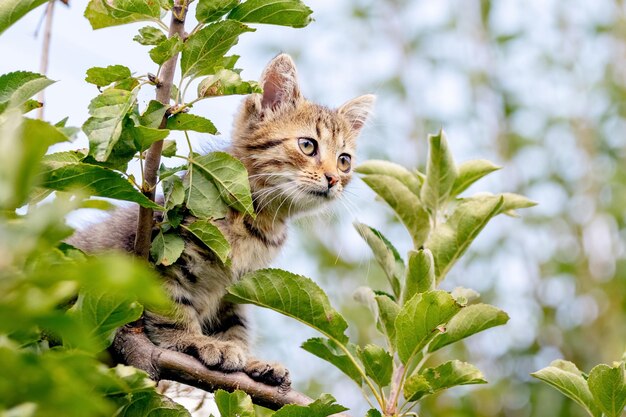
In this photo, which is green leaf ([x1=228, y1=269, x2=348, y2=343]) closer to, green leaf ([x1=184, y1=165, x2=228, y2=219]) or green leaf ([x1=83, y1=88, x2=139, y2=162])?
green leaf ([x1=184, y1=165, x2=228, y2=219])

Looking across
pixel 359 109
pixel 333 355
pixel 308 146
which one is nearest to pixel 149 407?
pixel 333 355

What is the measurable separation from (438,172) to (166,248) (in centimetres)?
72

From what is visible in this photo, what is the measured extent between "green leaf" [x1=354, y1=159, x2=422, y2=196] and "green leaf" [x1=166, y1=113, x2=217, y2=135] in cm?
57

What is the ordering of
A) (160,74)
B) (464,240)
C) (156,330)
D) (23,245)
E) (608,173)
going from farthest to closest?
(608,173) → (156,330) → (464,240) → (160,74) → (23,245)

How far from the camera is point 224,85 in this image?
6.21ft

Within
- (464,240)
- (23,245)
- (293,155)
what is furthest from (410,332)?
(293,155)

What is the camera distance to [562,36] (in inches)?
328

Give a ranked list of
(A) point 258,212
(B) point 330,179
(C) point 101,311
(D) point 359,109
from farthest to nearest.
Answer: (D) point 359,109
(B) point 330,179
(A) point 258,212
(C) point 101,311

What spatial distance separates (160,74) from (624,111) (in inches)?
289

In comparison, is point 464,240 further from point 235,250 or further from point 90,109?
point 235,250

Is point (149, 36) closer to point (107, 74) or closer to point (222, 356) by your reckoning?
point (107, 74)

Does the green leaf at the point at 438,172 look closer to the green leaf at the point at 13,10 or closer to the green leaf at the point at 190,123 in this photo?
the green leaf at the point at 190,123

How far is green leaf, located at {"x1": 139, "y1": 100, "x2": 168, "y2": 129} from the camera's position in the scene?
181 cm

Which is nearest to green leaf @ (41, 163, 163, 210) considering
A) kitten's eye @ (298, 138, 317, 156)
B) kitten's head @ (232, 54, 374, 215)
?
kitten's head @ (232, 54, 374, 215)
